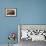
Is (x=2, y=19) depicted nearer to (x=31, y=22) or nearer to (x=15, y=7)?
(x=15, y=7)

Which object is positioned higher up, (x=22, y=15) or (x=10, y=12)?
(x=10, y=12)

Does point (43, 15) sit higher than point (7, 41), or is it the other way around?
point (43, 15)

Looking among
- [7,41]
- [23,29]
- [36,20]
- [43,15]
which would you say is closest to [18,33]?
[23,29]

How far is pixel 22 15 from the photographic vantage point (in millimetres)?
4379

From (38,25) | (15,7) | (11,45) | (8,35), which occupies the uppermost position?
(15,7)

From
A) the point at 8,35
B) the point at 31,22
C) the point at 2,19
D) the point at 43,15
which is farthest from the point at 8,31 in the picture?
the point at 43,15

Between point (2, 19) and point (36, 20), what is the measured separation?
3.80ft

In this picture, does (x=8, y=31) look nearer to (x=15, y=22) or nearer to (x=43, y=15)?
(x=15, y=22)

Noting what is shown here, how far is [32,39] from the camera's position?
165 inches

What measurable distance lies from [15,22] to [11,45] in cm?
78

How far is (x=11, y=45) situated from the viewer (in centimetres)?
425

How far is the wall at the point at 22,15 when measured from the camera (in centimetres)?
435

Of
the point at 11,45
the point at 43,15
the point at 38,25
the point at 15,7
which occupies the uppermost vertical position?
the point at 15,7

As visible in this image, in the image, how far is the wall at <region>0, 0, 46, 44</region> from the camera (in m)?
4.35
